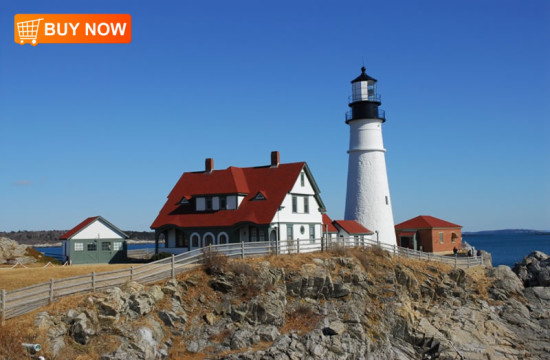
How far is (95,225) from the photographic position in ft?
133

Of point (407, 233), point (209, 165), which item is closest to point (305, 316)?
point (209, 165)

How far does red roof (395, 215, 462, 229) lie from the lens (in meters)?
53.9

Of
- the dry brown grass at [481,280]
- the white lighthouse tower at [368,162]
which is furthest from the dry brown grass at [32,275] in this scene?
the dry brown grass at [481,280]

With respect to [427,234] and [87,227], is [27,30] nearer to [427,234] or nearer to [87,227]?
[87,227]

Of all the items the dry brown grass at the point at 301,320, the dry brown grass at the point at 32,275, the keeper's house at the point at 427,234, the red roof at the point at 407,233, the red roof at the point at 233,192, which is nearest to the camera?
the dry brown grass at the point at 301,320

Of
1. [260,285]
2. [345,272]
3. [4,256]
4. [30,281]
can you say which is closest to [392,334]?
[345,272]

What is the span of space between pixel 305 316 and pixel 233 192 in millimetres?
14416

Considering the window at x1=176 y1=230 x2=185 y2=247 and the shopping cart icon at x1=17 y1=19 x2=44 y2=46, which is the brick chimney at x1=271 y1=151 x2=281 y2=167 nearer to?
the window at x1=176 y1=230 x2=185 y2=247

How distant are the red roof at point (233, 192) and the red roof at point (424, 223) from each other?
18.8 m

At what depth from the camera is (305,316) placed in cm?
2788

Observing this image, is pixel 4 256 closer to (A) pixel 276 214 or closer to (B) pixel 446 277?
(A) pixel 276 214

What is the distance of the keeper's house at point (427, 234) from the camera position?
5362 centimetres

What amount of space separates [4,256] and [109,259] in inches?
305

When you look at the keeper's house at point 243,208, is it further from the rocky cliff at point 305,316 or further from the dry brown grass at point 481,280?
the dry brown grass at point 481,280
